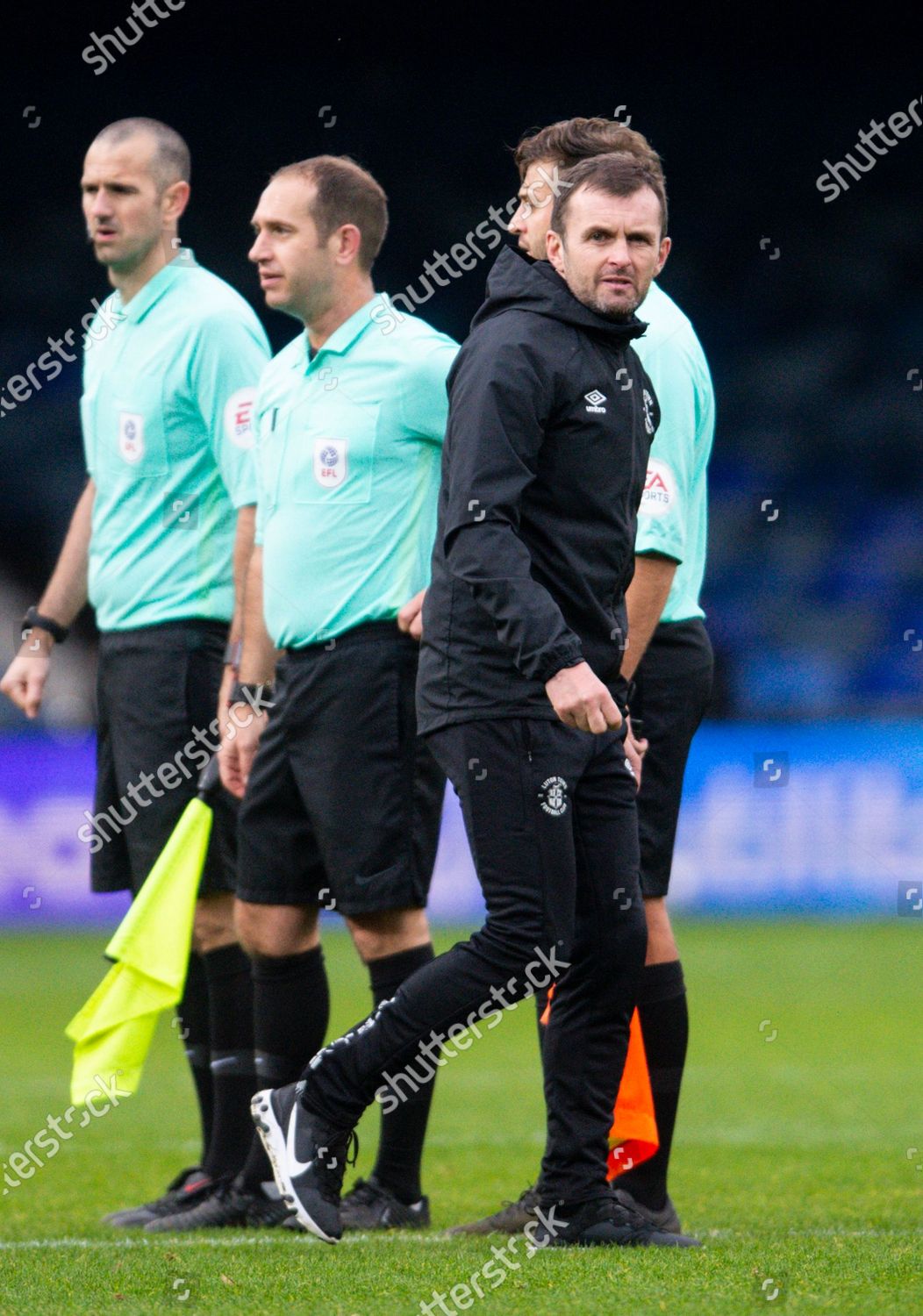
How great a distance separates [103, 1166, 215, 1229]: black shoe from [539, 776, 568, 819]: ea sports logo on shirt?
150 cm

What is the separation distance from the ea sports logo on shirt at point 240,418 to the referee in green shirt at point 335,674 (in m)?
0.20

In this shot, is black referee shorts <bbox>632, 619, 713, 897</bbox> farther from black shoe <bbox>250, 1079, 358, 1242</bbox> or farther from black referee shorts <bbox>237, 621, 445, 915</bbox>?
black shoe <bbox>250, 1079, 358, 1242</bbox>

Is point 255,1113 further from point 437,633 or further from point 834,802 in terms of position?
point 834,802

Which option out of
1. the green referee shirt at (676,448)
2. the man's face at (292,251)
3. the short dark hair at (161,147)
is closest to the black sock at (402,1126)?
the green referee shirt at (676,448)

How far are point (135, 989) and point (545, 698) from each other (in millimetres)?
1363

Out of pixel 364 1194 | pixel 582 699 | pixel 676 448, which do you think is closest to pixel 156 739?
pixel 364 1194

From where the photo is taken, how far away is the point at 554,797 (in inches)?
139

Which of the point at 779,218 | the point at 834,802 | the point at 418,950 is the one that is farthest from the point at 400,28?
the point at 418,950

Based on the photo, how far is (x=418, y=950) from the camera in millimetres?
4281

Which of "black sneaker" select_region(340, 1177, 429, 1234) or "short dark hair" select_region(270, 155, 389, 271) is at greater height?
"short dark hair" select_region(270, 155, 389, 271)

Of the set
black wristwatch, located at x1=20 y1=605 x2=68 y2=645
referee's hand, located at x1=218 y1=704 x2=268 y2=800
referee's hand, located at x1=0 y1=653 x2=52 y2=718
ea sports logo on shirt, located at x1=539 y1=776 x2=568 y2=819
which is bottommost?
ea sports logo on shirt, located at x1=539 y1=776 x2=568 y2=819

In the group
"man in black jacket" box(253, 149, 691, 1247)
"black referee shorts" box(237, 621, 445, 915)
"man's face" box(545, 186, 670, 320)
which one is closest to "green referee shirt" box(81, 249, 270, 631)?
"black referee shorts" box(237, 621, 445, 915)

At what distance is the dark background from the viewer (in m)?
15.0

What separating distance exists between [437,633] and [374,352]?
991mm
